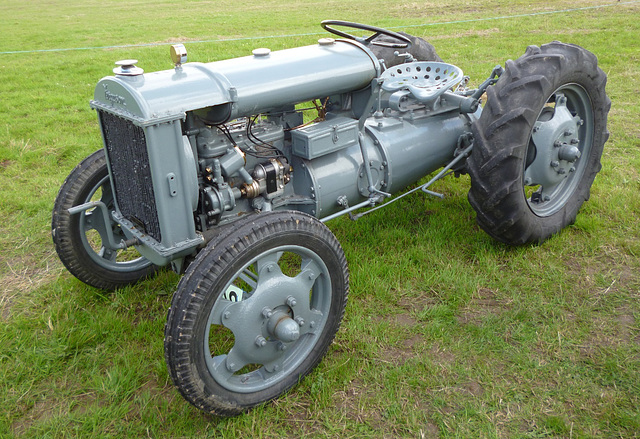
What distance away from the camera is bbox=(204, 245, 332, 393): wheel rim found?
250cm

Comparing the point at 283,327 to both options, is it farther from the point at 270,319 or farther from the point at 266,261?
the point at 266,261

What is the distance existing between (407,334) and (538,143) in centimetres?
161

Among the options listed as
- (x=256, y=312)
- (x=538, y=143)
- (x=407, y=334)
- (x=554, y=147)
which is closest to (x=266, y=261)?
(x=256, y=312)

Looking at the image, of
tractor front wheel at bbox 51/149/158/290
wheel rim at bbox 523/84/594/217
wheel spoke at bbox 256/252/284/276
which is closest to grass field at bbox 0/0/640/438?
tractor front wheel at bbox 51/149/158/290

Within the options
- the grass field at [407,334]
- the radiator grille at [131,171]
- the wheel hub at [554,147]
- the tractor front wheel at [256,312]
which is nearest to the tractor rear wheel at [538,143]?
the wheel hub at [554,147]

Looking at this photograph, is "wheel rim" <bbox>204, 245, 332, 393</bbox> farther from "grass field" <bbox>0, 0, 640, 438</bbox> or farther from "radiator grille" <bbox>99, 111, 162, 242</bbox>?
"radiator grille" <bbox>99, 111, 162, 242</bbox>

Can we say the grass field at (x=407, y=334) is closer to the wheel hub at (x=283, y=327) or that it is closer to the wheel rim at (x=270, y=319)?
the wheel rim at (x=270, y=319)

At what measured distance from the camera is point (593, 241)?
388 centimetres

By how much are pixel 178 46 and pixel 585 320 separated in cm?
261

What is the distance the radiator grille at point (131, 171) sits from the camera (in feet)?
8.32

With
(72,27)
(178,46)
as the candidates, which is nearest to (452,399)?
(178,46)

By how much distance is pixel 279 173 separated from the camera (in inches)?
119

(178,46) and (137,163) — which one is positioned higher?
(178,46)

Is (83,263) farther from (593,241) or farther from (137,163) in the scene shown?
(593,241)
